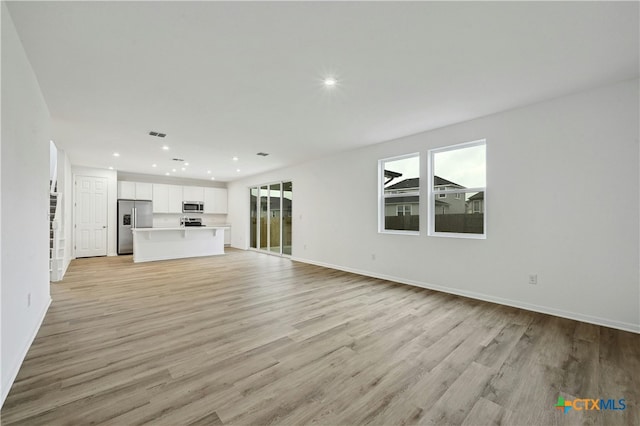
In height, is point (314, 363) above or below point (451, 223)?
below

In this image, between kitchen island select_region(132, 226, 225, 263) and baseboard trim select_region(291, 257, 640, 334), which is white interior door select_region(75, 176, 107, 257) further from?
baseboard trim select_region(291, 257, 640, 334)

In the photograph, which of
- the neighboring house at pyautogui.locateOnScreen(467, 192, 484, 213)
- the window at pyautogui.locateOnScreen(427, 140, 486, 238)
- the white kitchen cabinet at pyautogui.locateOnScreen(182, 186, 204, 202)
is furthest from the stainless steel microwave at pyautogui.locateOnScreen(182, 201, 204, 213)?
the neighboring house at pyautogui.locateOnScreen(467, 192, 484, 213)

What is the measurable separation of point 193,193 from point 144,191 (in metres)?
1.54

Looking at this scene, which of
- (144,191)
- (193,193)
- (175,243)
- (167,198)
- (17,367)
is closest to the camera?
(17,367)

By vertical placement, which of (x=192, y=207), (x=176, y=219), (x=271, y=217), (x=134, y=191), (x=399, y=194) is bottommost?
(x=176, y=219)

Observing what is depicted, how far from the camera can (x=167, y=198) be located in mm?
9391

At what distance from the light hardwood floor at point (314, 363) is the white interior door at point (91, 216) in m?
4.73

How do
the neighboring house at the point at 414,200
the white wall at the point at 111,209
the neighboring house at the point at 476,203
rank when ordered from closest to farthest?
the neighboring house at the point at 476,203 → the neighboring house at the point at 414,200 → the white wall at the point at 111,209

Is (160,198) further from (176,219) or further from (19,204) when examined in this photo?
(19,204)

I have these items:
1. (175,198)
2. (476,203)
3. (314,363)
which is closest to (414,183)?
(476,203)

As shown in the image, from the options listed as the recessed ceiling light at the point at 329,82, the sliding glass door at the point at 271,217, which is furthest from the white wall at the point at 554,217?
the sliding glass door at the point at 271,217

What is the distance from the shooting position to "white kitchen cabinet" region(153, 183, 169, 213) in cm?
915

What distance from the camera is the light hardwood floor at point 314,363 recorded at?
1631 millimetres

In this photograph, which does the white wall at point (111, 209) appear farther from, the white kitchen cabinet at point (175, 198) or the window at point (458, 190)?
the window at point (458, 190)
